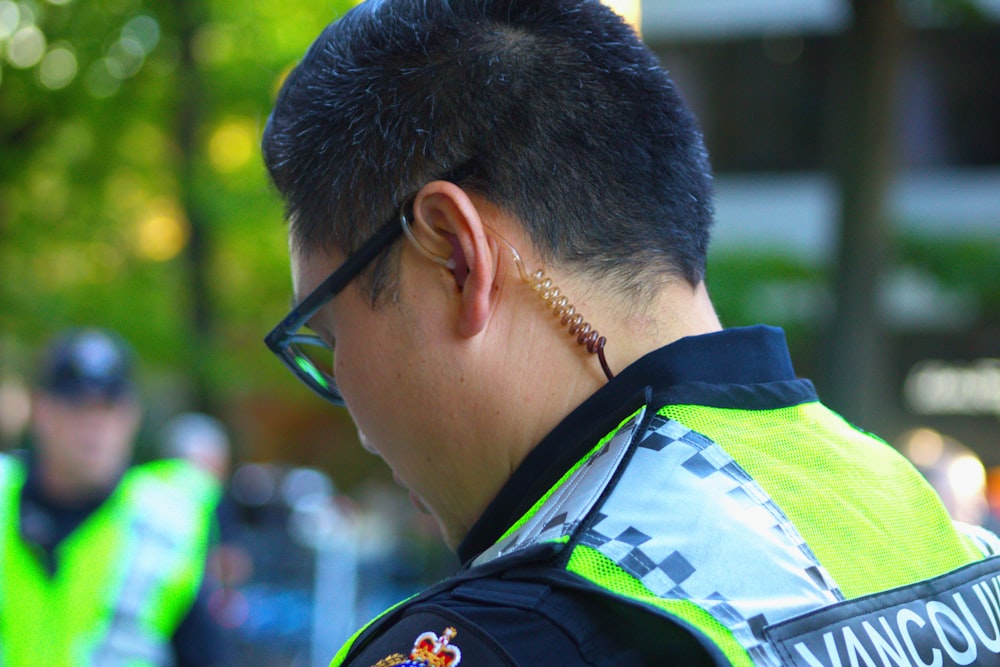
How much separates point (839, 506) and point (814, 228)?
13110mm

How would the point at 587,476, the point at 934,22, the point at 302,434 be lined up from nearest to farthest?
the point at 587,476 → the point at 934,22 → the point at 302,434

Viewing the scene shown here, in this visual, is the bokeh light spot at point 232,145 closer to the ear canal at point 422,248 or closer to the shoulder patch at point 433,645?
the ear canal at point 422,248

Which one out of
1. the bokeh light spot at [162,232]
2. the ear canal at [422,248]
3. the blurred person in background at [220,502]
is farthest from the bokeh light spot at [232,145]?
the ear canal at [422,248]

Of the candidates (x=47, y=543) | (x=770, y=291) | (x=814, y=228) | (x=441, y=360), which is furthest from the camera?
(x=814, y=228)

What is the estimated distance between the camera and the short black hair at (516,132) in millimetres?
1164

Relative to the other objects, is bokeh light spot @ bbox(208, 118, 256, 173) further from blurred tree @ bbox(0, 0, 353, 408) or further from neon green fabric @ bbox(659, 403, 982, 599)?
neon green fabric @ bbox(659, 403, 982, 599)

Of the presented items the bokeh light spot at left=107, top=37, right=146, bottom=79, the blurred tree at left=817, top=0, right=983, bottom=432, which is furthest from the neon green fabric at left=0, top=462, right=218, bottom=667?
the bokeh light spot at left=107, top=37, right=146, bottom=79

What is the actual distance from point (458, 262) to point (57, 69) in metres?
9.97

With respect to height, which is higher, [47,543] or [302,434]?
[47,543]

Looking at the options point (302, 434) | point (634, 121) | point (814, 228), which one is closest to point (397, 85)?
point (634, 121)

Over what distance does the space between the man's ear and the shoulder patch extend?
12.9 inches

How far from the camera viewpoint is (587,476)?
104 centimetres

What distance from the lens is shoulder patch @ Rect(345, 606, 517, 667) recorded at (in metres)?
0.90

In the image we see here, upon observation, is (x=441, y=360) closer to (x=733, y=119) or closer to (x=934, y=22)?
(x=934, y=22)
